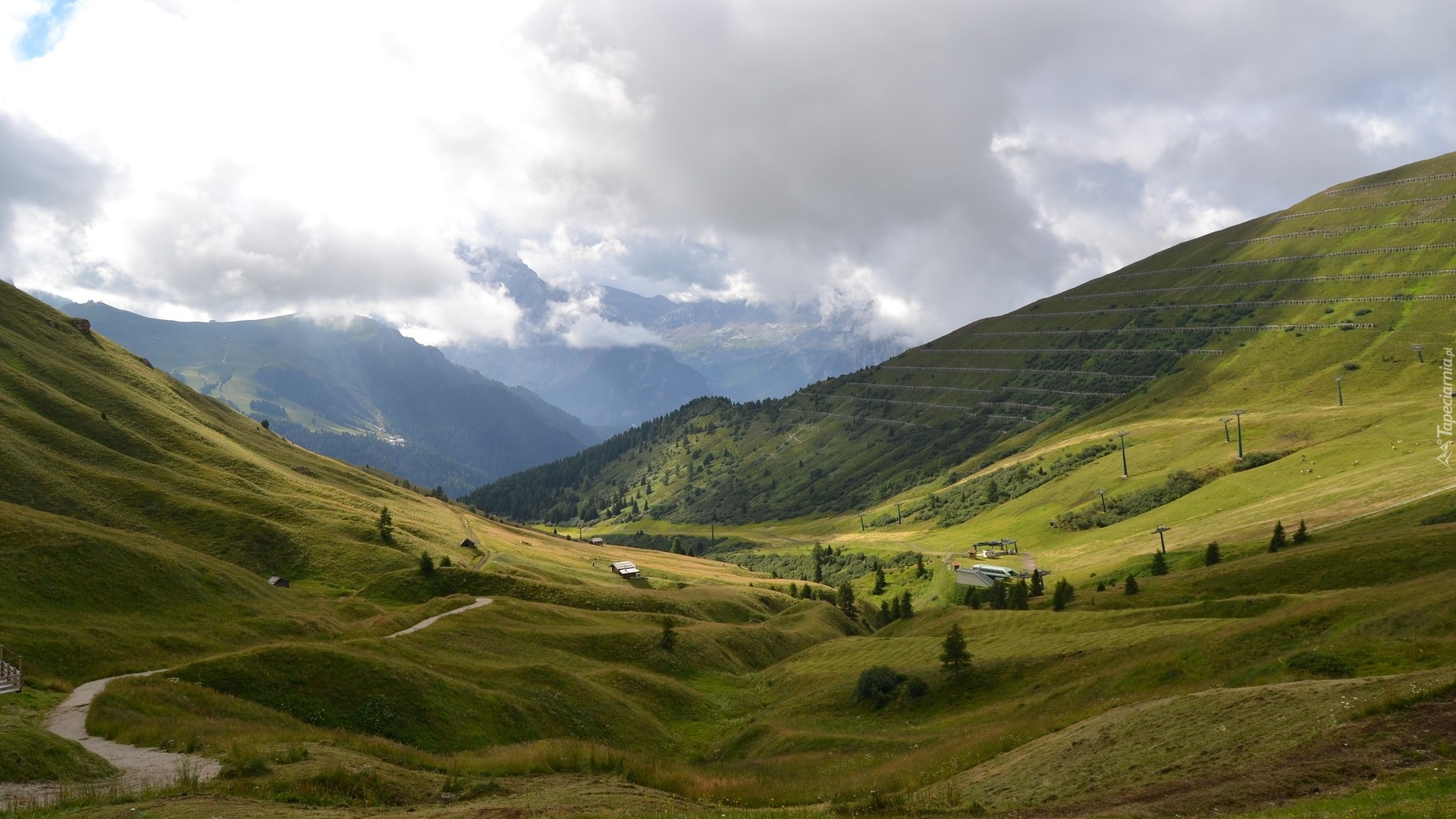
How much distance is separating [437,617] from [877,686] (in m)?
42.4

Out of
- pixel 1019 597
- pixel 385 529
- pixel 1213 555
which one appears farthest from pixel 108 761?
pixel 1213 555

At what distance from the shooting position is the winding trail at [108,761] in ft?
83.0

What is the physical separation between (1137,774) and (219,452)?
144m

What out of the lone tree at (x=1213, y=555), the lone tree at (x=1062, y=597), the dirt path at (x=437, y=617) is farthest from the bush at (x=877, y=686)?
the lone tree at (x=1213, y=555)

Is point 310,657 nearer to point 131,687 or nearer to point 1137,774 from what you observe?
point 131,687

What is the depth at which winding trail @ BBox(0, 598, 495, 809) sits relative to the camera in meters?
25.3

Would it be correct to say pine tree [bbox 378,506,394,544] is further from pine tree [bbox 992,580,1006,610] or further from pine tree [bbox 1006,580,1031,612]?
pine tree [bbox 1006,580,1031,612]

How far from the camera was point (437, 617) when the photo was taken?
74188 mm

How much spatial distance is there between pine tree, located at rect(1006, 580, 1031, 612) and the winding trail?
295ft

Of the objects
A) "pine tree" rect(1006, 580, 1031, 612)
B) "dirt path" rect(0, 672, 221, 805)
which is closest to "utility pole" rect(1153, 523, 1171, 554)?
"pine tree" rect(1006, 580, 1031, 612)

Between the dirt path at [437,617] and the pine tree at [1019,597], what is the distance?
65211mm

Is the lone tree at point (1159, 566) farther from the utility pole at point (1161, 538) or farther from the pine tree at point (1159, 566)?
the utility pole at point (1161, 538)

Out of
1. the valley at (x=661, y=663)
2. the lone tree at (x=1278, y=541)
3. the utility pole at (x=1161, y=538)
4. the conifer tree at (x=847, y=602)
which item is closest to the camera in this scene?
the valley at (x=661, y=663)

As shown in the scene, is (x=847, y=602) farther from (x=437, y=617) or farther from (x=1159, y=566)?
(x=437, y=617)
